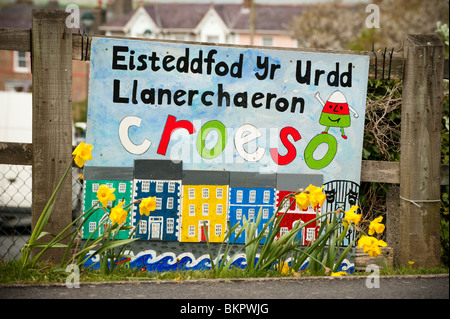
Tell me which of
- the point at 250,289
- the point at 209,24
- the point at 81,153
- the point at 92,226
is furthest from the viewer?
the point at 209,24

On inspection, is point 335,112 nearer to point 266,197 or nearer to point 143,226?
point 266,197

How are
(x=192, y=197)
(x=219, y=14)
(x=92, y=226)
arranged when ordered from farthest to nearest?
(x=219, y=14)
(x=192, y=197)
(x=92, y=226)

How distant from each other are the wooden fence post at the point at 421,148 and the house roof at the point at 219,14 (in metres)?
47.9

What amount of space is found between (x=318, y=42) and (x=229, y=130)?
130 ft

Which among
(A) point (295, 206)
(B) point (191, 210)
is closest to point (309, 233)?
(A) point (295, 206)

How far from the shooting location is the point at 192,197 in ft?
14.9

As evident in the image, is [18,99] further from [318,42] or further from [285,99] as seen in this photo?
[318,42]

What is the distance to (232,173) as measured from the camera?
4555 millimetres

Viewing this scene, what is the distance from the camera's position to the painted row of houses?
4.43 metres

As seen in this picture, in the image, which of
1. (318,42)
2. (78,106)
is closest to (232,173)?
(78,106)

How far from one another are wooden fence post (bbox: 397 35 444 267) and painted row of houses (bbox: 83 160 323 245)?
0.76 meters

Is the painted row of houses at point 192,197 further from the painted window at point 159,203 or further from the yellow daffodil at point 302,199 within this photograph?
the yellow daffodil at point 302,199

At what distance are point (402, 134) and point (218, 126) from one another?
1.54 m

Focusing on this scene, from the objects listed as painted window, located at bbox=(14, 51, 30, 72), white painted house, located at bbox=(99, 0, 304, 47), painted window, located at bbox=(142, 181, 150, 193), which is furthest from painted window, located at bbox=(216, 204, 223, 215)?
white painted house, located at bbox=(99, 0, 304, 47)
